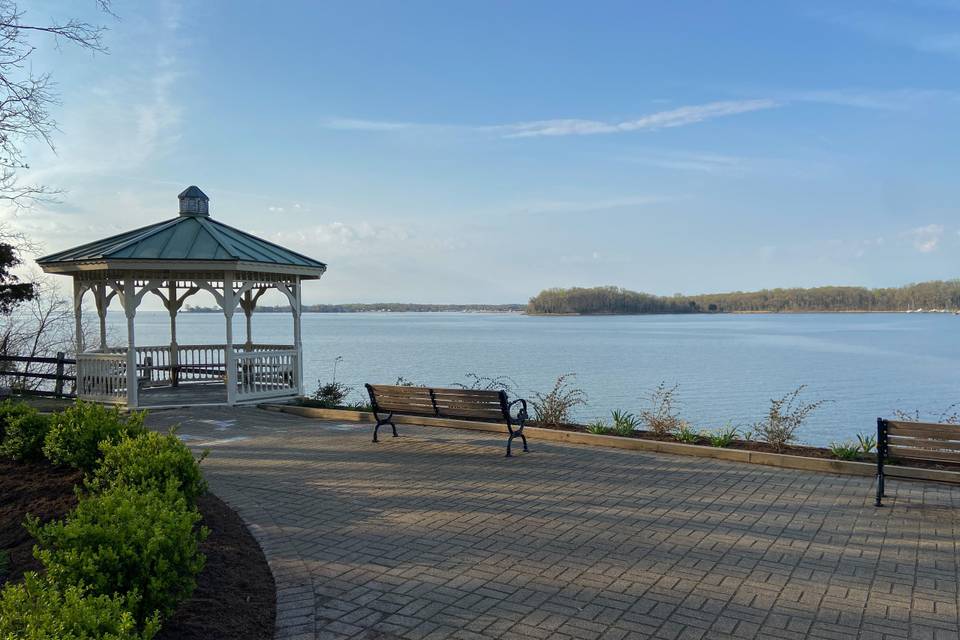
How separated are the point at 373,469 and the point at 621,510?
3.08 metres

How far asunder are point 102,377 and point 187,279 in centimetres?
250

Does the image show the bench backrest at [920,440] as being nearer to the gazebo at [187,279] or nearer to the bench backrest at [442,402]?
the bench backrest at [442,402]

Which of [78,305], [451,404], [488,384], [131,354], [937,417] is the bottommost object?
[937,417]

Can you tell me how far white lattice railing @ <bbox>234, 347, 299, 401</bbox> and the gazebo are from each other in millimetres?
20

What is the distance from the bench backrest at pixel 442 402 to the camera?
29.0ft

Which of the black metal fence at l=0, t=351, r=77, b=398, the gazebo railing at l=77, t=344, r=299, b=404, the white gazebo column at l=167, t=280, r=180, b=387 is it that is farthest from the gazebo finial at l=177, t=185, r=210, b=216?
the black metal fence at l=0, t=351, r=77, b=398

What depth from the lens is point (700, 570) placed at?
4.75 meters

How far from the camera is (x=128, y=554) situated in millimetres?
3447

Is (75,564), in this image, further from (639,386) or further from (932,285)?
(932,285)

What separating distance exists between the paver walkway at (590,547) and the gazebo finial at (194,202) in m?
8.30

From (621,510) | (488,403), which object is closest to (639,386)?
(488,403)

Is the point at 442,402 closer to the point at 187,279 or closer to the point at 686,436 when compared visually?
the point at 686,436

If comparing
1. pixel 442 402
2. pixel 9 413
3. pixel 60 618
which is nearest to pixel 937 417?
pixel 442 402

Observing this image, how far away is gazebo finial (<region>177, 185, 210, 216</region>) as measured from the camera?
15133 mm
